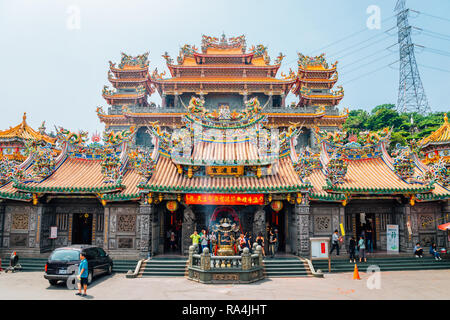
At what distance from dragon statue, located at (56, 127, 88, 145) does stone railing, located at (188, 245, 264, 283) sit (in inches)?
415

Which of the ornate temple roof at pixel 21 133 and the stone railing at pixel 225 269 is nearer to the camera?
the stone railing at pixel 225 269

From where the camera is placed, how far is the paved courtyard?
966 cm

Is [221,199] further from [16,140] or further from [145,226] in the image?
[16,140]

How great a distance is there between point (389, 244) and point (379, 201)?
7.63 ft

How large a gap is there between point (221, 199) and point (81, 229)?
28.7 feet

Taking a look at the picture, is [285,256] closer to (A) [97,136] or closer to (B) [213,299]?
(B) [213,299]

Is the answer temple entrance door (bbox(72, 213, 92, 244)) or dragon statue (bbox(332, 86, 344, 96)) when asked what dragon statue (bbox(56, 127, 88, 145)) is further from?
dragon statue (bbox(332, 86, 344, 96))

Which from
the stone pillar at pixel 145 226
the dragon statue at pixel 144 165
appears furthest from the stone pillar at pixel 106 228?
the dragon statue at pixel 144 165

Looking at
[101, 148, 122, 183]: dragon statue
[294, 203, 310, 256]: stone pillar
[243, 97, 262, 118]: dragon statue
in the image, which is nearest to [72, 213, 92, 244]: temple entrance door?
[101, 148, 122, 183]: dragon statue

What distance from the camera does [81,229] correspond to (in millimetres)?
16875

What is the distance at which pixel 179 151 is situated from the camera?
613 inches

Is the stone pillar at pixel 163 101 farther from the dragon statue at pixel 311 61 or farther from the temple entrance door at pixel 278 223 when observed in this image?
the temple entrance door at pixel 278 223

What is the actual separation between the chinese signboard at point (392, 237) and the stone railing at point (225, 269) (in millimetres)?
8165

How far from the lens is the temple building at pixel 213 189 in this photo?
1447 cm
